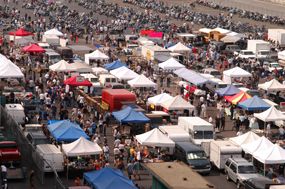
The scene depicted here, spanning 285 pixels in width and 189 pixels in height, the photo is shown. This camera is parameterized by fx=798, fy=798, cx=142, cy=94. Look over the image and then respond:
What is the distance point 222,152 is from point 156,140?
2.73 m

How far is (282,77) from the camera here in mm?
49812

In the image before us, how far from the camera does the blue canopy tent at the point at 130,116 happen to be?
1347 inches

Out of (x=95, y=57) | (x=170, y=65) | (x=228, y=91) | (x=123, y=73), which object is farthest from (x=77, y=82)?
(x=95, y=57)

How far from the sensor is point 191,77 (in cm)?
4450

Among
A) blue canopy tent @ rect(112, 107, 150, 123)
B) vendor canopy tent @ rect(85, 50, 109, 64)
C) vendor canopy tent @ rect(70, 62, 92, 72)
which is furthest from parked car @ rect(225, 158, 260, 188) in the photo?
vendor canopy tent @ rect(85, 50, 109, 64)

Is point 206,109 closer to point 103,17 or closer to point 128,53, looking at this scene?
point 128,53

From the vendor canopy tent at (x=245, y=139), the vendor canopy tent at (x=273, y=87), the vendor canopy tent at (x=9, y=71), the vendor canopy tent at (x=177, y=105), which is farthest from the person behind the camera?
the vendor canopy tent at (x=273, y=87)

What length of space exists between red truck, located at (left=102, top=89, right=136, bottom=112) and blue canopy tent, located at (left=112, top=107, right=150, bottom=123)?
80.1 inches

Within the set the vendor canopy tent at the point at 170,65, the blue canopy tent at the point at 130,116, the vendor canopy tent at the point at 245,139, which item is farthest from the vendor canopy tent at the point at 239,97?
the vendor canopy tent at the point at 170,65

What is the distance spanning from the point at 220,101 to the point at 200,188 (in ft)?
65.7

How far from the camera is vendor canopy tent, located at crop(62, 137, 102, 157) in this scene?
28.9 metres

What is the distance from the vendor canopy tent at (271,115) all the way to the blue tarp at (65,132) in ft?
28.4

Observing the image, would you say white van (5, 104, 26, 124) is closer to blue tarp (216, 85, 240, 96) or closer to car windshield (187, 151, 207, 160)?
car windshield (187, 151, 207, 160)

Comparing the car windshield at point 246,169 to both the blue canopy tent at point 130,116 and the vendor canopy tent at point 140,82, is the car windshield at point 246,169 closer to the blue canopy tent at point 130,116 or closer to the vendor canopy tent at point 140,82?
the blue canopy tent at point 130,116
